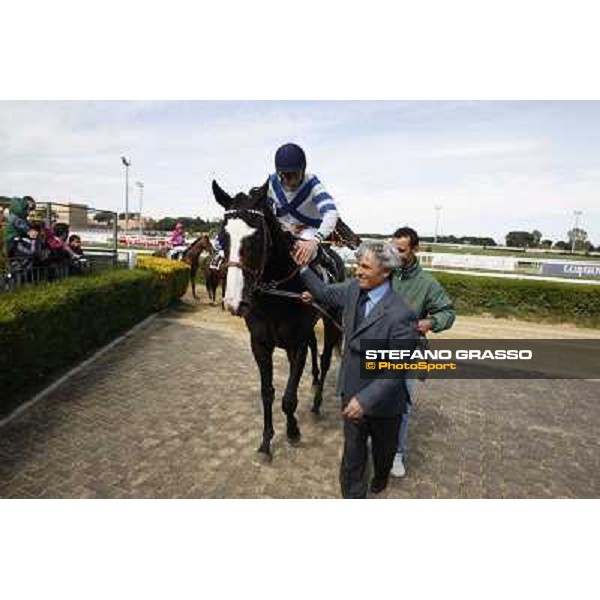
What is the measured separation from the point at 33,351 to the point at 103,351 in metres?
2.15

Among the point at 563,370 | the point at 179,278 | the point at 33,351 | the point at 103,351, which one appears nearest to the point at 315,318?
the point at 33,351

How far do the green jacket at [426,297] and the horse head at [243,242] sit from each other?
138cm

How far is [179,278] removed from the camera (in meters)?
13.1

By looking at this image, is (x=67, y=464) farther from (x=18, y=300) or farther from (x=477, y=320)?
(x=477, y=320)

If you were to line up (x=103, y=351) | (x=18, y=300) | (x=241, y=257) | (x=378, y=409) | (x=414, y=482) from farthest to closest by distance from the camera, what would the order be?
(x=103, y=351) < (x=18, y=300) < (x=414, y=482) < (x=241, y=257) < (x=378, y=409)

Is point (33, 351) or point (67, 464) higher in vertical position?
point (33, 351)

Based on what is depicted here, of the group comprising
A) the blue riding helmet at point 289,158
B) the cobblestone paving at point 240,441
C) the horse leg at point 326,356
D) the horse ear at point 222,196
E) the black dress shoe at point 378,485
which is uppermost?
the blue riding helmet at point 289,158

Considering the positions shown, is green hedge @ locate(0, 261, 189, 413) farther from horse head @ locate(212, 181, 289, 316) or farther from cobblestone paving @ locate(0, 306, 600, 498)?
horse head @ locate(212, 181, 289, 316)

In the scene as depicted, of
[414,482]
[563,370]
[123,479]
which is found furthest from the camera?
[563,370]

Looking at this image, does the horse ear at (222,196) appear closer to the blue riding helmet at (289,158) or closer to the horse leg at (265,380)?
the blue riding helmet at (289,158)

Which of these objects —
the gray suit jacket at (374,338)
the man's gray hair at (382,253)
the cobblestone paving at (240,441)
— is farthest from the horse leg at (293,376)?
the man's gray hair at (382,253)

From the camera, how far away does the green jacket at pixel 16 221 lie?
7.28m

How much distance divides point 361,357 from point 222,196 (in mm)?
1887

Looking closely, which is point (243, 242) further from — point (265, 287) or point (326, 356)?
point (326, 356)
